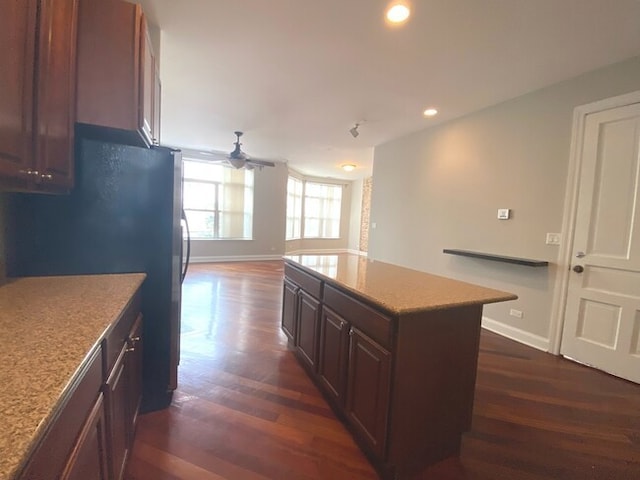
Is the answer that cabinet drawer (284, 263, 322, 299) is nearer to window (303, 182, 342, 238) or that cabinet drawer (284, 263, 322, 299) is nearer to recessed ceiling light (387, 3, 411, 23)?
recessed ceiling light (387, 3, 411, 23)

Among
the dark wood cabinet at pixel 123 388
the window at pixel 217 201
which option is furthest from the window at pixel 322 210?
the dark wood cabinet at pixel 123 388

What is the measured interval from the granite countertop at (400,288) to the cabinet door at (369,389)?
0.80 feet

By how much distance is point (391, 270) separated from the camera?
231cm

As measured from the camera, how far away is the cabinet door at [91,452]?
2.49 feet

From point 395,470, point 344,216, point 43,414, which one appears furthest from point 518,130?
point 344,216

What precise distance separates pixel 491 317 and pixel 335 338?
2659 millimetres

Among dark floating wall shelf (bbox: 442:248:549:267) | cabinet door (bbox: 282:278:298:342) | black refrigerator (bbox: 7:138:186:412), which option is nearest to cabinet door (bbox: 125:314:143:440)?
black refrigerator (bbox: 7:138:186:412)

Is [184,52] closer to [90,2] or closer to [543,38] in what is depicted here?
[90,2]

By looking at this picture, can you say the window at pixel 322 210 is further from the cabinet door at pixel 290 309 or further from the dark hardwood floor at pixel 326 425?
the dark hardwood floor at pixel 326 425

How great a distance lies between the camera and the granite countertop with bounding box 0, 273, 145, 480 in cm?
55

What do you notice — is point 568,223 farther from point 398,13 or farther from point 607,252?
point 398,13

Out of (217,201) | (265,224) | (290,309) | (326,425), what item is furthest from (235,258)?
(326,425)

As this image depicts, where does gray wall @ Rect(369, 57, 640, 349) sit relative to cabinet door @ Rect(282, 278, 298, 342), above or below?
above

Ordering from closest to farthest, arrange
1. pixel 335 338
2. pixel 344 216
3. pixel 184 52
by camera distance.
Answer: pixel 335 338 < pixel 184 52 < pixel 344 216
